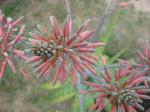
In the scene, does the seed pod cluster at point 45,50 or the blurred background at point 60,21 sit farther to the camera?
the blurred background at point 60,21

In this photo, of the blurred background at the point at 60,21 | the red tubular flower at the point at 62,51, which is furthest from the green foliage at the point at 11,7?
the red tubular flower at the point at 62,51

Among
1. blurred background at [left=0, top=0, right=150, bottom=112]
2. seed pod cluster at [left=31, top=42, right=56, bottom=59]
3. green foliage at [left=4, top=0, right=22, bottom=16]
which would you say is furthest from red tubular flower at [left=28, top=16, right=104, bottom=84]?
green foliage at [left=4, top=0, right=22, bottom=16]

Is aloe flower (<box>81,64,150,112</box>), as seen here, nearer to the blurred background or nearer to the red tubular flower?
the red tubular flower

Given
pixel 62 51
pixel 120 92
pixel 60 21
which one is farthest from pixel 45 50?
pixel 60 21

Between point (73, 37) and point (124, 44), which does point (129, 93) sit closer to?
point (73, 37)

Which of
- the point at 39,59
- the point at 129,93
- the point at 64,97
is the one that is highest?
the point at 39,59

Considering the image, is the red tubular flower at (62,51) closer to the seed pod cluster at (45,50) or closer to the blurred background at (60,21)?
the seed pod cluster at (45,50)

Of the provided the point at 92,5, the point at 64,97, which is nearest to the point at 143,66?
the point at 64,97
